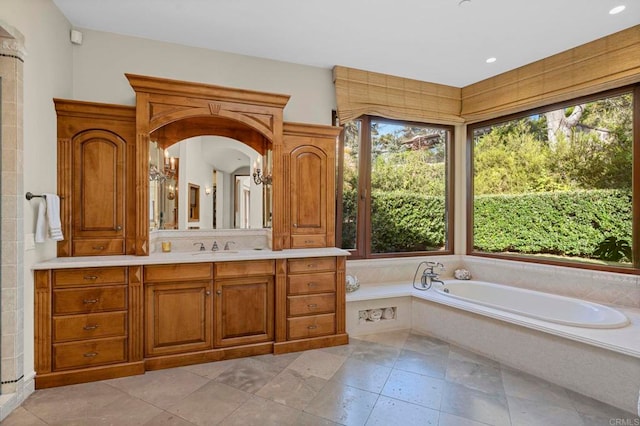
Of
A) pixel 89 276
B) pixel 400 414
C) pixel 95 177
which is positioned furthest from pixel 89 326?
pixel 400 414

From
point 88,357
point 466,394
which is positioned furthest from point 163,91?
point 466,394

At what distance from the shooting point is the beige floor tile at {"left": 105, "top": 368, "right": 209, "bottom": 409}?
2.21 meters

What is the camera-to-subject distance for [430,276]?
12.6 ft

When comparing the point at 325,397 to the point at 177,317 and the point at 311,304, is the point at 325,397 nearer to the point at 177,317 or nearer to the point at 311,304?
the point at 311,304

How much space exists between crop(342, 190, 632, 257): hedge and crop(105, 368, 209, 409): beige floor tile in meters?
2.12

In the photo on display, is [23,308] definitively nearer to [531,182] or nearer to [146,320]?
[146,320]

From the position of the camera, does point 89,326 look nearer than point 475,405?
No

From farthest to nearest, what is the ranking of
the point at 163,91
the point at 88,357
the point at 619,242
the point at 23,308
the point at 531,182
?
the point at 531,182 < the point at 619,242 < the point at 163,91 < the point at 88,357 < the point at 23,308

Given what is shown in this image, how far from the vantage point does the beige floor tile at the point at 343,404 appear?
79.0 inches

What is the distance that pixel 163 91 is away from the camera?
8.88 ft

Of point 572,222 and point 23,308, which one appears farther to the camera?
point 572,222

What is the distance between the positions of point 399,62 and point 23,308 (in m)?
3.83

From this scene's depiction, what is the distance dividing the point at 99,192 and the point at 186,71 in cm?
140
